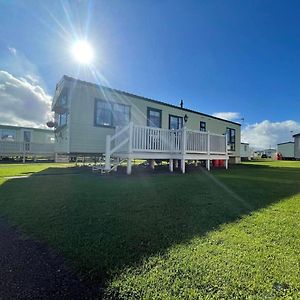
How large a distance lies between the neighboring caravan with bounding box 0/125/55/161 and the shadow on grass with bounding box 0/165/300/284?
14584 millimetres

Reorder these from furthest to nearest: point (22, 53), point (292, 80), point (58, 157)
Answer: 1. point (58, 157)
2. point (292, 80)
3. point (22, 53)

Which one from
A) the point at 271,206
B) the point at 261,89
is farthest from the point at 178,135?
the point at 261,89

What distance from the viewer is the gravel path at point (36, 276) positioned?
5.28 ft

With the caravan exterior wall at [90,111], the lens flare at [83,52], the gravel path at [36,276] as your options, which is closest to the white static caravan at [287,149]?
the caravan exterior wall at [90,111]

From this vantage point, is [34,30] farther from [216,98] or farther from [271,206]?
[216,98]

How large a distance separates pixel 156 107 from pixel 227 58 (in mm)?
5117

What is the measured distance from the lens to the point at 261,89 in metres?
18.6

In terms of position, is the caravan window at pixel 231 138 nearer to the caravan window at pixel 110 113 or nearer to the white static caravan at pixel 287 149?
the caravan window at pixel 110 113

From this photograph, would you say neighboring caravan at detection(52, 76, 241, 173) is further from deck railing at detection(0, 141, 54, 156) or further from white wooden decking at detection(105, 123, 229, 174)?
deck railing at detection(0, 141, 54, 156)

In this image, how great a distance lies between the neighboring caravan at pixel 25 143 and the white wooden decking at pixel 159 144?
1172cm

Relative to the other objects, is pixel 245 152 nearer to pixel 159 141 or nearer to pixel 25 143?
pixel 159 141

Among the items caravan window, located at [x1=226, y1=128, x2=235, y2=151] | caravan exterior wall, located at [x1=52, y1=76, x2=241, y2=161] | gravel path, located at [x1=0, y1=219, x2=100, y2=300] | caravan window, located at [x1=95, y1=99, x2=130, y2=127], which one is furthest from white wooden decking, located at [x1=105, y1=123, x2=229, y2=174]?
caravan window, located at [x1=226, y1=128, x2=235, y2=151]

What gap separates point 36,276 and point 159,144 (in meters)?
7.77

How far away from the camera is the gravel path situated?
161cm
